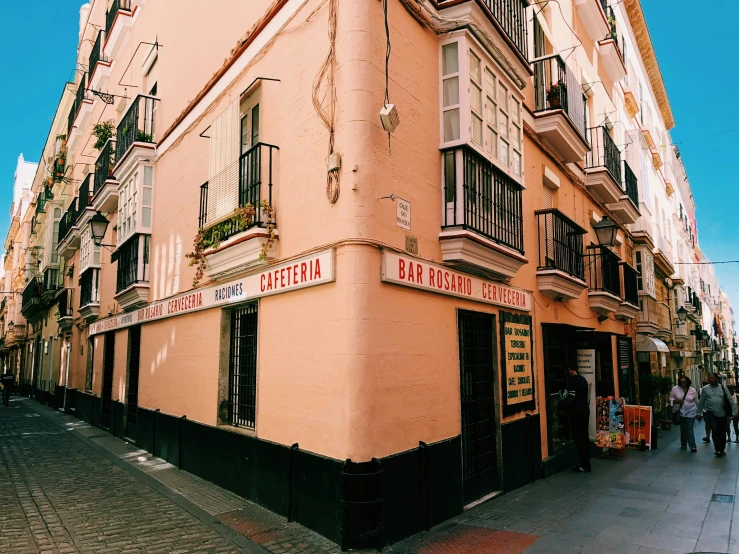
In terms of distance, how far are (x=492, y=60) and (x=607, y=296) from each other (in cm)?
691

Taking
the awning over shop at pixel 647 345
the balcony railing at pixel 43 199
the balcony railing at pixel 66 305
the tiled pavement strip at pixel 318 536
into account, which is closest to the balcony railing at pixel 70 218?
the balcony railing at pixel 66 305

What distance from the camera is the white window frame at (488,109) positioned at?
6.57 m

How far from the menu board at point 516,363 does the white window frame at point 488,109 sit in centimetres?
225

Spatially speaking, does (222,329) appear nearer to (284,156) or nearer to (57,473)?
(284,156)

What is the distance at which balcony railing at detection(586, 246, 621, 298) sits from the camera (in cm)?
1198

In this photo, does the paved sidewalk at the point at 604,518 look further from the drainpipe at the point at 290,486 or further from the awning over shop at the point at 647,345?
the awning over shop at the point at 647,345

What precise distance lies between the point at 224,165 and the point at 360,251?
360cm

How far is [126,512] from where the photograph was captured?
6.48 m

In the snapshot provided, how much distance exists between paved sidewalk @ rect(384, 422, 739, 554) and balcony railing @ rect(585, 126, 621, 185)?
7.32 meters

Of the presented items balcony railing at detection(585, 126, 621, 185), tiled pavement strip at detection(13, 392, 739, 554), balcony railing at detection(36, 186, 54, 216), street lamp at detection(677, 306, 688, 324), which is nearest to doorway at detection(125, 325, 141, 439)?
tiled pavement strip at detection(13, 392, 739, 554)

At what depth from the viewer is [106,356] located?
14.1 meters

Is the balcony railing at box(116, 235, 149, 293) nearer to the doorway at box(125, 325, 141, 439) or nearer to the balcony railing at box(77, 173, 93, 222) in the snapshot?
the doorway at box(125, 325, 141, 439)

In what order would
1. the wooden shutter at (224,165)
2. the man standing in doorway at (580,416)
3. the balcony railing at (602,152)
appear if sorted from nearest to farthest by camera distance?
1. the wooden shutter at (224,165)
2. the man standing in doorway at (580,416)
3. the balcony railing at (602,152)

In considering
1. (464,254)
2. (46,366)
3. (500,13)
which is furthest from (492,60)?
(46,366)
